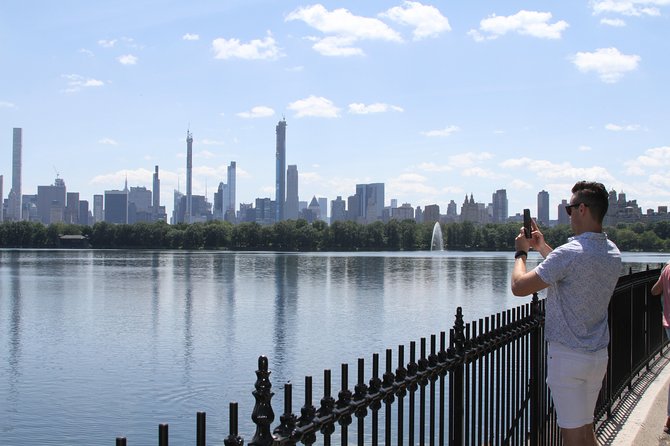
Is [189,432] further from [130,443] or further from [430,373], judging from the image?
[430,373]

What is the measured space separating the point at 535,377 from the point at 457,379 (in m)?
1.72

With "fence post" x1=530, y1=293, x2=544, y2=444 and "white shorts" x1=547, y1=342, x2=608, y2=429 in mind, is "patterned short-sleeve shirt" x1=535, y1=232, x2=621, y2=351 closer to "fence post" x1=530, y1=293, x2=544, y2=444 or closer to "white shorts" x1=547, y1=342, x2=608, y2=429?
"white shorts" x1=547, y1=342, x2=608, y2=429

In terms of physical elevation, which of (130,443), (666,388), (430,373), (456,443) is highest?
(430,373)

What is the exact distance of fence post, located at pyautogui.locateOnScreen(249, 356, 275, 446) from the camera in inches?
126

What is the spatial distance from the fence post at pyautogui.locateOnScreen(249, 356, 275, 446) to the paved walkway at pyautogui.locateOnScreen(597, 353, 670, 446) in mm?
5932

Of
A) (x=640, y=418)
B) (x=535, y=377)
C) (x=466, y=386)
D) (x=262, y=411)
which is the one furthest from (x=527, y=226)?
(x=640, y=418)

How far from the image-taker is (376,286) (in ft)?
216

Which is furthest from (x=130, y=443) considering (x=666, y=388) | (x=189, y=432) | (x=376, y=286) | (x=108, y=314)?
(x=376, y=286)

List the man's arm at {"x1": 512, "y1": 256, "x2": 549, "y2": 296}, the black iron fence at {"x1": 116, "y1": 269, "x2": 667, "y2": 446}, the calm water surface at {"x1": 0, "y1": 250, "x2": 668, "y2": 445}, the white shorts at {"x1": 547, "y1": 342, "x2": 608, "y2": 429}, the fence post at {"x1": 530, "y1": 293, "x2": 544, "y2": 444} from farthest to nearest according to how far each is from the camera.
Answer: the calm water surface at {"x1": 0, "y1": 250, "x2": 668, "y2": 445} → the fence post at {"x1": 530, "y1": 293, "x2": 544, "y2": 444} → the white shorts at {"x1": 547, "y1": 342, "x2": 608, "y2": 429} → the man's arm at {"x1": 512, "y1": 256, "x2": 549, "y2": 296} → the black iron fence at {"x1": 116, "y1": 269, "x2": 667, "y2": 446}

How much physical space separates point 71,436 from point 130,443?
154 cm

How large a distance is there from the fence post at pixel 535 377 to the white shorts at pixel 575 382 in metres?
1.38

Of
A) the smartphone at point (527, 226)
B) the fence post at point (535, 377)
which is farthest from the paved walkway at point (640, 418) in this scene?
the smartphone at point (527, 226)

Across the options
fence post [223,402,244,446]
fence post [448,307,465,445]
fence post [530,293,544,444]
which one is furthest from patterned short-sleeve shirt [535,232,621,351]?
fence post [223,402,244,446]

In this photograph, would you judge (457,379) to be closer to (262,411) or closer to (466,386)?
(466,386)
